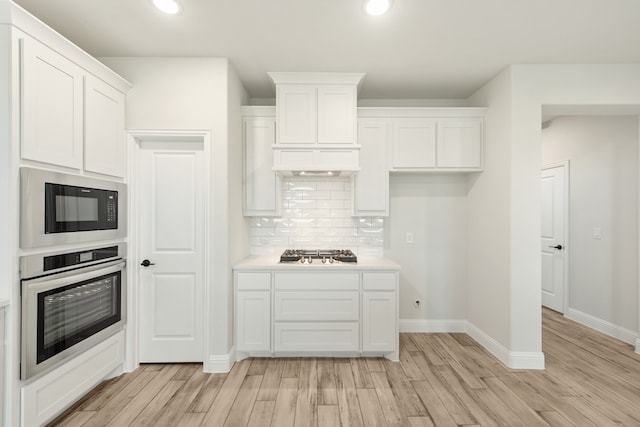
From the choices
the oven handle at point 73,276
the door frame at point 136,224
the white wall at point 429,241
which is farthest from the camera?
the white wall at point 429,241

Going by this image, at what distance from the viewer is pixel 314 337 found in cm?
295

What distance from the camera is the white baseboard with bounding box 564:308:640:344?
339 cm

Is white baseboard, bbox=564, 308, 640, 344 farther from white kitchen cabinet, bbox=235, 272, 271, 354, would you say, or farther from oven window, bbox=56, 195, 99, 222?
oven window, bbox=56, 195, 99, 222

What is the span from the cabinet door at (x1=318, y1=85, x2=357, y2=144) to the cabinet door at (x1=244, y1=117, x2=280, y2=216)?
557 mm

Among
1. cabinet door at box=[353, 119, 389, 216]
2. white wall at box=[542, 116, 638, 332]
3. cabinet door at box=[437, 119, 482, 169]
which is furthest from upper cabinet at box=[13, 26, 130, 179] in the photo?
white wall at box=[542, 116, 638, 332]

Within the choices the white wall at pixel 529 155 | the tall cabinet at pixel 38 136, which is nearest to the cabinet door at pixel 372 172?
the white wall at pixel 529 155

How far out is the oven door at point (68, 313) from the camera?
179 centimetres

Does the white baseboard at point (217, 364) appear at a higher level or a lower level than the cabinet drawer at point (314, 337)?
lower

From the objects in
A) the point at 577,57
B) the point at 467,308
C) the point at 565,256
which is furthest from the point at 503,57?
the point at 565,256

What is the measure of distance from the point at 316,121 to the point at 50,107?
6.50 ft

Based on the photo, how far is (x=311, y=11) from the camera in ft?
7.06

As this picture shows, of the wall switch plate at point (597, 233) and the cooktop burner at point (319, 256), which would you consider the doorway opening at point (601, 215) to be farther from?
the cooktop burner at point (319, 256)

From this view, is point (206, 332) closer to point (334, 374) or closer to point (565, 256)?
point (334, 374)

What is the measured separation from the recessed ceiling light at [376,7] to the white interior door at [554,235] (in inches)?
147
